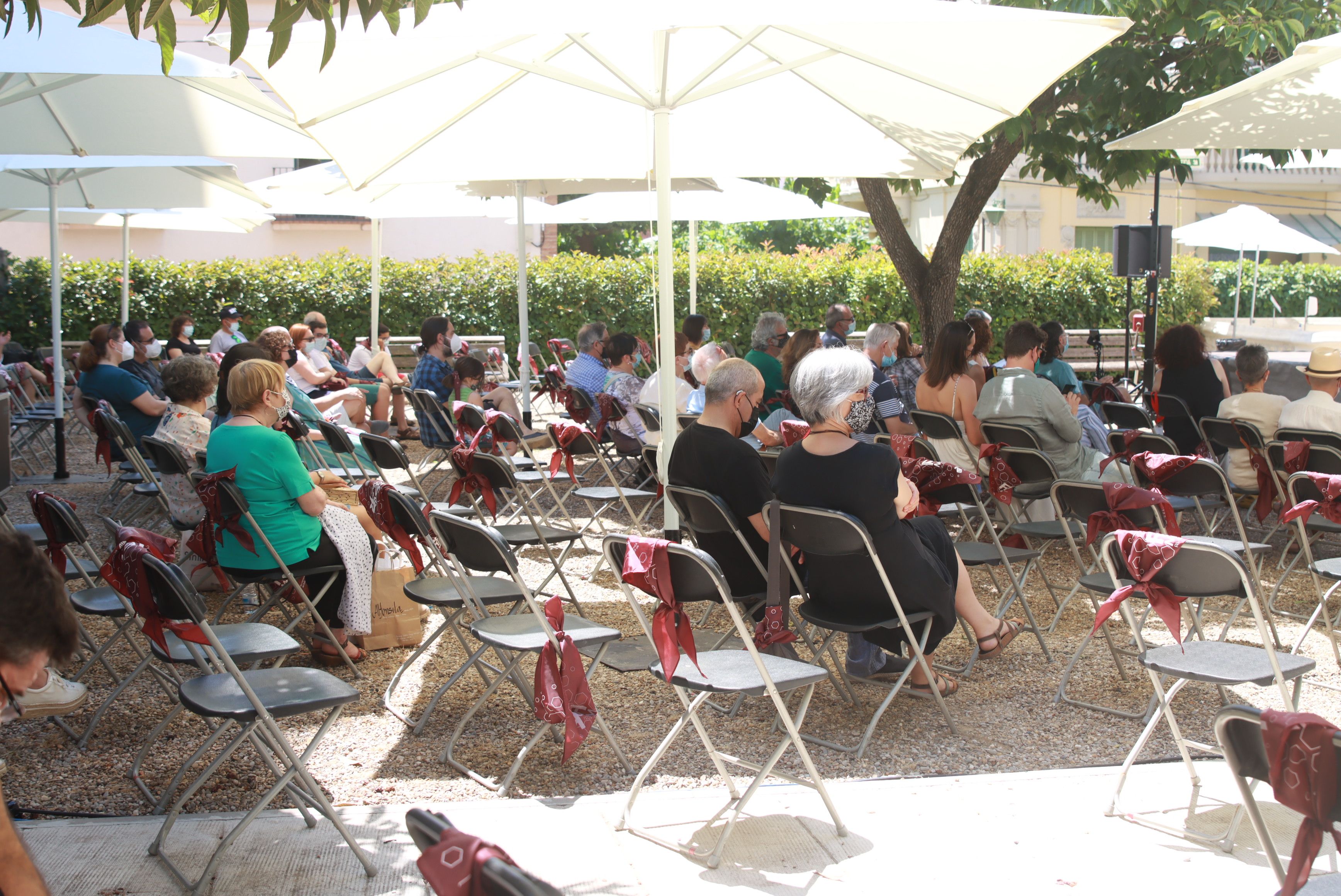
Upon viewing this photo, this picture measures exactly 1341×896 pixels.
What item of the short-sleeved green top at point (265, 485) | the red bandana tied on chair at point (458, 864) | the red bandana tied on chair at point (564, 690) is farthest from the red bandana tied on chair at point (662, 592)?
the short-sleeved green top at point (265, 485)

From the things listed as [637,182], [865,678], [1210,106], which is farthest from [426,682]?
[637,182]

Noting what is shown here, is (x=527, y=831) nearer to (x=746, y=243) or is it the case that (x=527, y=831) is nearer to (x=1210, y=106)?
(x=1210, y=106)

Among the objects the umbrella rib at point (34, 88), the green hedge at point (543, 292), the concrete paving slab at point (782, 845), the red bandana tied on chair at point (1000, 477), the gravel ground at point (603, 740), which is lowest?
the gravel ground at point (603, 740)

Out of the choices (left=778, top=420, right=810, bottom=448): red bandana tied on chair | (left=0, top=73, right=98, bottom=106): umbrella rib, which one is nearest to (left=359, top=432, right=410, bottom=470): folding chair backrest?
(left=778, top=420, right=810, bottom=448): red bandana tied on chair

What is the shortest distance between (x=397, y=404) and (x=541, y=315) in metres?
6.14

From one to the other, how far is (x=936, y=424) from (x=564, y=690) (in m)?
3.70

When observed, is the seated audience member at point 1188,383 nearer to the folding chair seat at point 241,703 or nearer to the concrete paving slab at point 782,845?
the concrete paving slab at point 782,845

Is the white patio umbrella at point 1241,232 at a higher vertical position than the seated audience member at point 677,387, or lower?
higher

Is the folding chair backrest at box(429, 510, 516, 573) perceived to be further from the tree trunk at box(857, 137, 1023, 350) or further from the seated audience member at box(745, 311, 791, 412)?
the tree trunk at box(857, 137, 1023, 350)

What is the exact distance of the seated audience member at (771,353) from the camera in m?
8.46

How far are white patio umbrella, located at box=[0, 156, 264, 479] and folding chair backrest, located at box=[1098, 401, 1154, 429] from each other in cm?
728

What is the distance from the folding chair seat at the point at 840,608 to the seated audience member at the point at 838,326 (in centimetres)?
509

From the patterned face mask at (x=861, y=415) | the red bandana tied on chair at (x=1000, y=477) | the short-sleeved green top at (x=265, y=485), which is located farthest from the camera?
the patterned face mask at (x=861, y=415)

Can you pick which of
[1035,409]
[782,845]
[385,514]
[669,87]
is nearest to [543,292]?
[1035,409]
